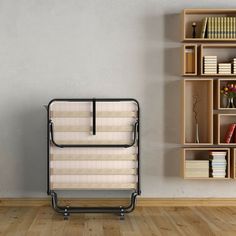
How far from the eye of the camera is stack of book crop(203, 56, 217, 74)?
4.83 m

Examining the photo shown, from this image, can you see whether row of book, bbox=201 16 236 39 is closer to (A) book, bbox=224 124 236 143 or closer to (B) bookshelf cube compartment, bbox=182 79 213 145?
(B) bookshelf cube compartment, bbox=182 79 213 145

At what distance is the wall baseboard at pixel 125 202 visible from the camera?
4988mm

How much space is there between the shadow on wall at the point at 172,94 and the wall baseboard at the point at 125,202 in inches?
10.8

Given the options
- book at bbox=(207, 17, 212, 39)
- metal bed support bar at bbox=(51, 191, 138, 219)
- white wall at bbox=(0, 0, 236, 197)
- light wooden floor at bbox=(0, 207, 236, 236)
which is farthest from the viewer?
Result: white wall at bbox=(0, 0, 236, 197)

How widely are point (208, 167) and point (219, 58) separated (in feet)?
3.55

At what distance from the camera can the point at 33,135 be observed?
5.00m

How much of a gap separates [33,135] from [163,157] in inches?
50.9

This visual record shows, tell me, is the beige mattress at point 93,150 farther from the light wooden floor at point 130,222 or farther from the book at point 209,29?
the book at point 209,29

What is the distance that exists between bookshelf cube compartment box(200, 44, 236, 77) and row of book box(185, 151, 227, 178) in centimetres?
76

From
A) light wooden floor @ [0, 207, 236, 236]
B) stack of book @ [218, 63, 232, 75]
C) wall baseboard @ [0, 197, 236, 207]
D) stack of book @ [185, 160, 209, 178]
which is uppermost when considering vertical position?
stack of book @ [218, 63, 232, 75]

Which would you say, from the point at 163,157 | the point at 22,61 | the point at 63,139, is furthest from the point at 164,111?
the point at 22,61

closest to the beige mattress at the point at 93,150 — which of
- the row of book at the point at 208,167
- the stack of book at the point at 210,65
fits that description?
the row of book at the point at 208,167

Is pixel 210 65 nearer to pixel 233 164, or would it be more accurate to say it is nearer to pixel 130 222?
pixel 233 164

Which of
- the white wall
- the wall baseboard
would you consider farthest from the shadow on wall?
the wall baseboard
